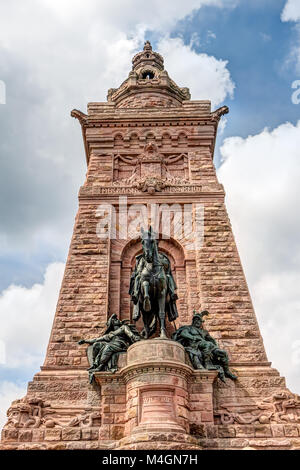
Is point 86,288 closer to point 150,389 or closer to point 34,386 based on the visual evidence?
point 34,386

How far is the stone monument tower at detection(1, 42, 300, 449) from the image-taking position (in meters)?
10.8

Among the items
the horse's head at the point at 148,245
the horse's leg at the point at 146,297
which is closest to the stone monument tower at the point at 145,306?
the horse's leg at the point at 146,297

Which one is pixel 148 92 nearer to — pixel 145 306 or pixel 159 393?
pixel 145 306

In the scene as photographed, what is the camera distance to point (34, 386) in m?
12.0

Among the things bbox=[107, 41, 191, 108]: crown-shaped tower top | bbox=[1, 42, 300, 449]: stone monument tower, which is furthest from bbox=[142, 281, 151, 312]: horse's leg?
bbox=[107, 41, 191, 108]: crown-shaped tower top

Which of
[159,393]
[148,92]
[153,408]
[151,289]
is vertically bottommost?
[153,408]

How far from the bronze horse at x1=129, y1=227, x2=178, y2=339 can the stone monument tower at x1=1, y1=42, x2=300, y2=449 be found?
45 cm

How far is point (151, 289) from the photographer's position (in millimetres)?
12469

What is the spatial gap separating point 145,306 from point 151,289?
1.65 ft

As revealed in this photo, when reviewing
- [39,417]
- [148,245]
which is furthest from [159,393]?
[148,245]

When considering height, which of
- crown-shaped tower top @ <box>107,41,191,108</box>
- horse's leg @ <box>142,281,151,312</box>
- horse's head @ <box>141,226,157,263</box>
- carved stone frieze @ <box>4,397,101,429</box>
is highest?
crown-shaped tower top @ <box>107,41,191,108</box>

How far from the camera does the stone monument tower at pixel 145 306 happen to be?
10.8 m

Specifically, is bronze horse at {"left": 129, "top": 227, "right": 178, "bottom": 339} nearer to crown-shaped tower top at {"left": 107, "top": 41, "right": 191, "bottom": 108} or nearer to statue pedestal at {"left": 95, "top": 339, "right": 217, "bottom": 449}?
statue pedestal at {"left": 95, "top": 339, "right": 217, "bottom": 449}
